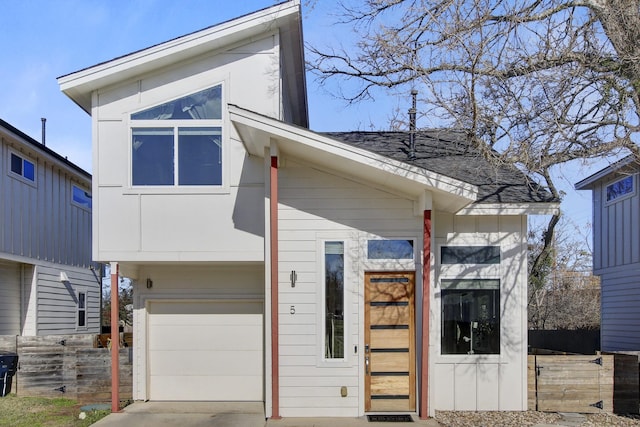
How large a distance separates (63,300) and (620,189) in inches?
601

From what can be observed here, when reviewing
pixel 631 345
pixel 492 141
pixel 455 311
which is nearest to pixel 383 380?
pixel 455 311

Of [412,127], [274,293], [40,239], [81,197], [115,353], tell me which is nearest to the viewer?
[274,293]

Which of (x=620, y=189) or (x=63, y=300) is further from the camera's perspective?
(x=620, y=189)

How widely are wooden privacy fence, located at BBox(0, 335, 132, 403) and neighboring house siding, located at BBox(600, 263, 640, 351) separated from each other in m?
12.8

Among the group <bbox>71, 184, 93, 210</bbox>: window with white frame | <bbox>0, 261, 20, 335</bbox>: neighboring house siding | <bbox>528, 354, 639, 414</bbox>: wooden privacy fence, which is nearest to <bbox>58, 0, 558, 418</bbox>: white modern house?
<bbox>528, 354, 639, 414</bbox>: wooden privacy fence

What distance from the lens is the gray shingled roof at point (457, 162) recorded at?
9.38 meters

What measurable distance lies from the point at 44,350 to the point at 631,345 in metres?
14.2

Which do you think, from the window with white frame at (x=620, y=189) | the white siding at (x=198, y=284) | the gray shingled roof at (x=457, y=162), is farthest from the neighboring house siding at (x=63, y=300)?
the window with white frame at (x=620, y=189)

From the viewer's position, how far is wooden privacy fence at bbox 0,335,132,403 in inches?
400

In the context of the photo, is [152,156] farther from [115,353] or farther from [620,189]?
[620,189]

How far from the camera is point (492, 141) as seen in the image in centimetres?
970

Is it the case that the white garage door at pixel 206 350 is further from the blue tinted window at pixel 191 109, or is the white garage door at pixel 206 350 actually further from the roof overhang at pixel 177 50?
the roof overhang at pixel 177 50

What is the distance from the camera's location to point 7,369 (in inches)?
415

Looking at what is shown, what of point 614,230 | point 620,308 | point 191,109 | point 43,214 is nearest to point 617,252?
point 614,230
